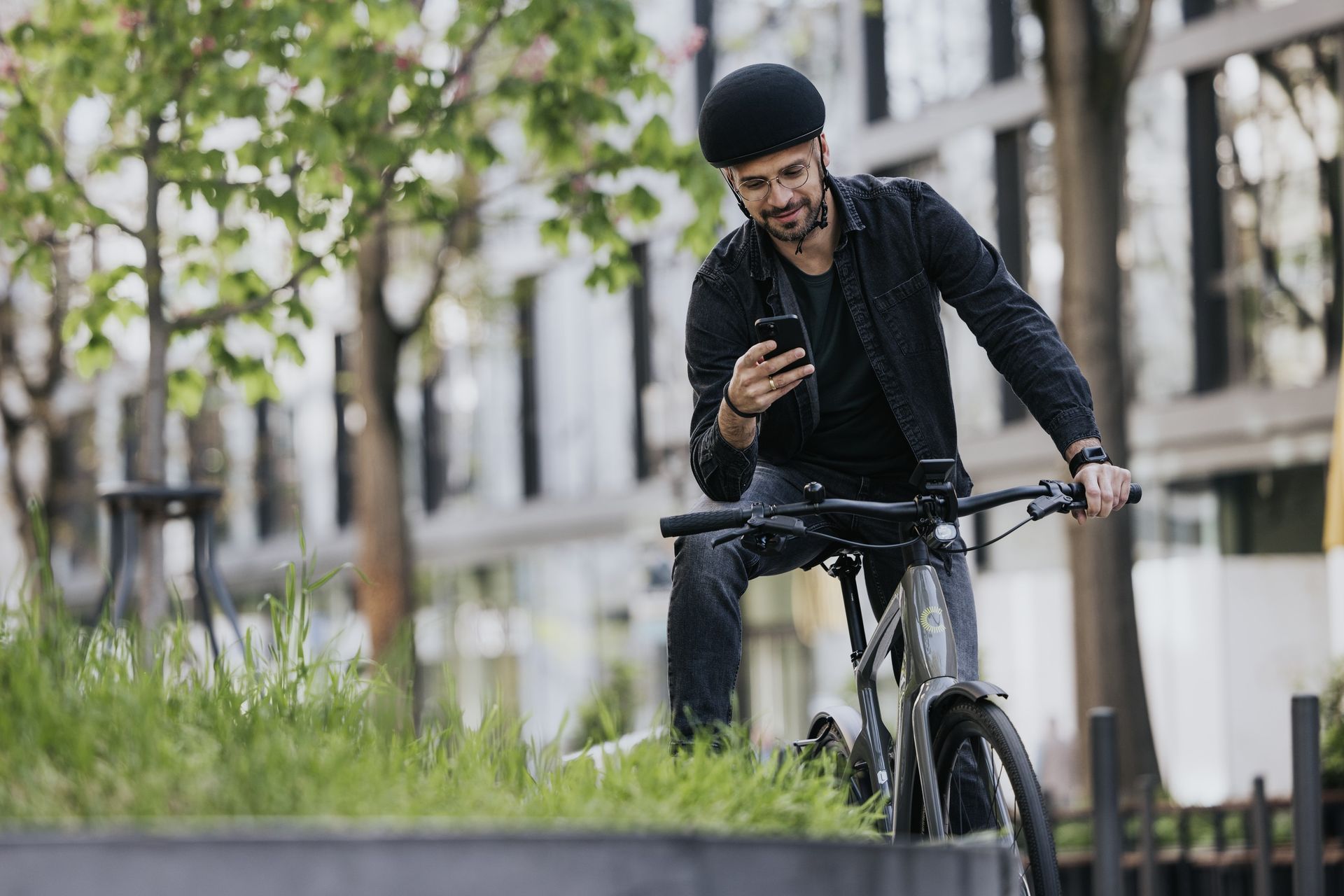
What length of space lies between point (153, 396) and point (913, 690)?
5559mm

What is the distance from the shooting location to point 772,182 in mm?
3703

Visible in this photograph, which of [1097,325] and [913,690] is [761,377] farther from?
[1097,325]

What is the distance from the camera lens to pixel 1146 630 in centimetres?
1836

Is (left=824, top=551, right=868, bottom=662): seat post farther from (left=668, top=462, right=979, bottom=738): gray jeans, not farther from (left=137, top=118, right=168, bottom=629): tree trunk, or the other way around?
(left=137, top=118, right=168, bottom=629): tree trunk

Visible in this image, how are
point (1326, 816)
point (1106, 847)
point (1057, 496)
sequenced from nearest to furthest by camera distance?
point (1057, 496) → point (1106, 847) → point (1326, 816)

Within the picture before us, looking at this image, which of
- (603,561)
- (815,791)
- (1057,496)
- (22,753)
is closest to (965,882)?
(815,791)

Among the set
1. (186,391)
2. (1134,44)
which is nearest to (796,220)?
(186,391)

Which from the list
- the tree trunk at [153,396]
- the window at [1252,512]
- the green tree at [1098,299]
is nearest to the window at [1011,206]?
the window at [1252,512]

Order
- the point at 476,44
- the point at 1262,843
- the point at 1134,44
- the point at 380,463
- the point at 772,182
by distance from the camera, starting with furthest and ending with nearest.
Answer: the point at 380,463, the point at 1134,44, the point at 476,44, the point at 1262,843, the point at 772,182

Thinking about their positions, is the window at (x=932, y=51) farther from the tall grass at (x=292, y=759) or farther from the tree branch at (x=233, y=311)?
the tall grass at (x=292, y=759)

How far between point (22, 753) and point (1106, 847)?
2553mm

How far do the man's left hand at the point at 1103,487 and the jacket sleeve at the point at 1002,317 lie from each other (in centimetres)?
21

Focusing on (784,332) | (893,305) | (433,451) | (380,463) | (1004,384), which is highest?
(433,451)

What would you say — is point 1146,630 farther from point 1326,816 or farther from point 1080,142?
point 1326,816
